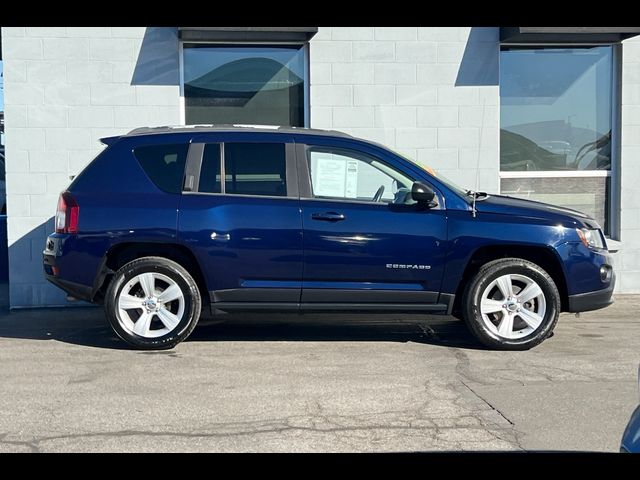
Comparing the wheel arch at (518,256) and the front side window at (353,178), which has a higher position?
the front side window at (353,178)

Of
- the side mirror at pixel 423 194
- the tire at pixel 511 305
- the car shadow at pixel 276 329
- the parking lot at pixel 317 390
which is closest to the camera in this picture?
the parking lot at pixel 317 390

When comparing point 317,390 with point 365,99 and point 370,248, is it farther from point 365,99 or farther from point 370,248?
point 365,99

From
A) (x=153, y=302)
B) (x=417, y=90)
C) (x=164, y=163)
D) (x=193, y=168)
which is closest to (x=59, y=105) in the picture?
(x=164, y=163)

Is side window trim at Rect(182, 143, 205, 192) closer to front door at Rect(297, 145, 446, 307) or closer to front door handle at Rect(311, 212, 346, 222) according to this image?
front door at Rect(297, 145, 446, 307)

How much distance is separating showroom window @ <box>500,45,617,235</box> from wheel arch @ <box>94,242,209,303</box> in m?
4.60

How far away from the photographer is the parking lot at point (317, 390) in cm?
454

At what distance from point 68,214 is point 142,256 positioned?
29.1 inches

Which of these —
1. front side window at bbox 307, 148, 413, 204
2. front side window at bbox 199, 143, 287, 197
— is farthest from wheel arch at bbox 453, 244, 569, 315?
front side window at bbox 199, 143, 287, 197

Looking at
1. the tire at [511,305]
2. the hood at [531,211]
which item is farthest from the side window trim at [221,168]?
the tire at [511,305]

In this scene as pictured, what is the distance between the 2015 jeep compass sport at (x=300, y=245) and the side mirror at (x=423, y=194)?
0.5 inches

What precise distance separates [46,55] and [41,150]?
3.66ft

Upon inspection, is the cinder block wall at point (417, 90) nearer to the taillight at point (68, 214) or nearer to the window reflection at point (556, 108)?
the window reflection at point (556, 108)

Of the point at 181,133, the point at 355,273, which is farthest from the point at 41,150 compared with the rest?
Result: the point at 355,273
